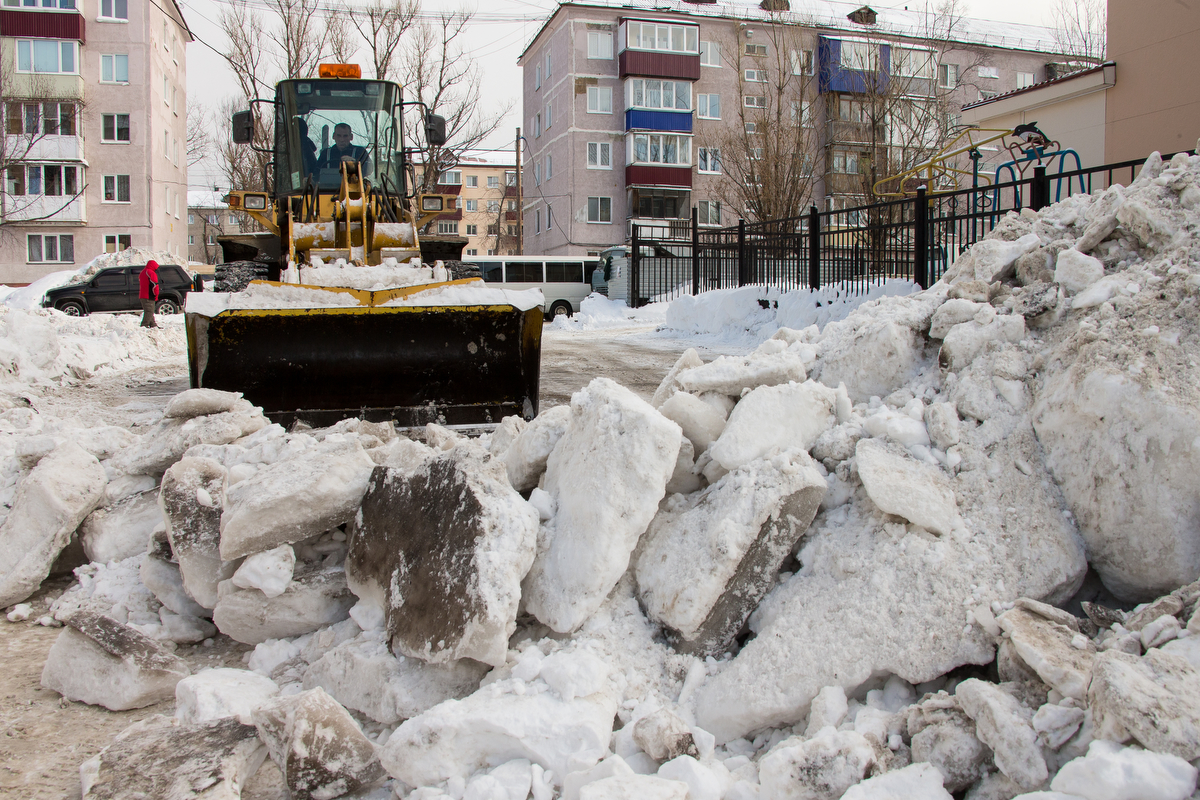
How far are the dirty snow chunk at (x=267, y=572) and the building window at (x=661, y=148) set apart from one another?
35413 mm

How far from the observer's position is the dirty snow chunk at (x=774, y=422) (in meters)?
2.74

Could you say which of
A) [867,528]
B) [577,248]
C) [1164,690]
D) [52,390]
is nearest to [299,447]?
[867,528]

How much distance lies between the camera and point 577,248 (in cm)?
3688

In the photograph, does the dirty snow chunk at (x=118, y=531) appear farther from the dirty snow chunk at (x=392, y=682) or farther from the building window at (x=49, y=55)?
the building window at (x=49, y=55)

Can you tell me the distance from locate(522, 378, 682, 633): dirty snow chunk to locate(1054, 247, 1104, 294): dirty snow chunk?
185 centimetres

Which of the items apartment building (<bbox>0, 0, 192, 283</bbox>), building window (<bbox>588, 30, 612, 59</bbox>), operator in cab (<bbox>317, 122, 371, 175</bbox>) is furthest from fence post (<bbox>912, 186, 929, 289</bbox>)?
apartment building (<bbox>0, 0, 192, 283</bbox>)

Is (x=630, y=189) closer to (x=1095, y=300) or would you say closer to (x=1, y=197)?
(x=1, y=197)

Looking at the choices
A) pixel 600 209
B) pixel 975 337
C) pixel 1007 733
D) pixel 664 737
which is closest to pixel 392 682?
pixel 664 737

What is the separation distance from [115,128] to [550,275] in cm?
2412

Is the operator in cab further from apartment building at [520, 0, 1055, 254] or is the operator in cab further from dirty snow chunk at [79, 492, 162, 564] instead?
apartment building at [520, 0, 1055, 254]

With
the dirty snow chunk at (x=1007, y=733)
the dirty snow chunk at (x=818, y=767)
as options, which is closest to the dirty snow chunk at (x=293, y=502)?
the dirty snow chunk at (x=818, y=767)

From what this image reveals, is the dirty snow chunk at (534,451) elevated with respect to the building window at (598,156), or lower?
lower

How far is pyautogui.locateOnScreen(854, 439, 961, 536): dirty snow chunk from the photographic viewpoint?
7.93 ft

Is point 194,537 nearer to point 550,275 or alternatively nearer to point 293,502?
point 293,502
